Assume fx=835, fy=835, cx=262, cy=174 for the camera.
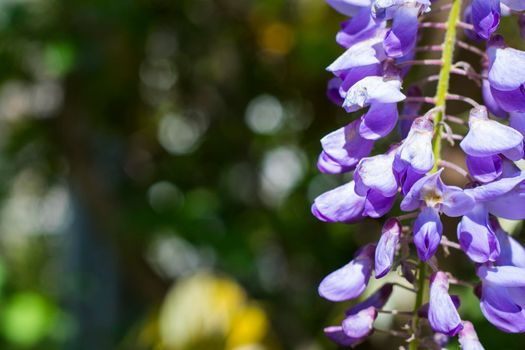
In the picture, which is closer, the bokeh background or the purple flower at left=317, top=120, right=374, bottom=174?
the purple flower at left=317, top=120, right=374, bottom=174

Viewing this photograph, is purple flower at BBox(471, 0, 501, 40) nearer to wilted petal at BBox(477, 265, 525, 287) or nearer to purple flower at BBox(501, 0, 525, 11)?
purple flower at BBox(501, 0, 525, 11)

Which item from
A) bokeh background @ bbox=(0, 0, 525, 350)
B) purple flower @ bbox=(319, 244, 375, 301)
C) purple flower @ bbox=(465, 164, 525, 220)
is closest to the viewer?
purple flower @ bbox=(465, 164, 525, 220)

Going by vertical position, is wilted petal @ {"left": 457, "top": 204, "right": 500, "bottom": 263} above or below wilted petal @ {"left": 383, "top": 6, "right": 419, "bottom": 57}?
below

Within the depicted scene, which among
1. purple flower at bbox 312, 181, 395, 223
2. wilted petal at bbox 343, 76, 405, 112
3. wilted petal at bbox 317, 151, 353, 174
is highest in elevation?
wilted petal at bbox 343, 76, 405, 112

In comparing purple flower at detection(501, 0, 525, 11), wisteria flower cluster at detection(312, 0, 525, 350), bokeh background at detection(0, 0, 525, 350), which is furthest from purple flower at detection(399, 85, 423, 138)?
bokeh background at detection(0, 0, 525, 350)

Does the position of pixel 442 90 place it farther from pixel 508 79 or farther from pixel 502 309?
pixel 502 309

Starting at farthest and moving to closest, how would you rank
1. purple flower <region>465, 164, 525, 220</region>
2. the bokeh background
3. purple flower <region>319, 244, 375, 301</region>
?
the bokeh background → purple flower <region>319, 244, 375, 301</region> → purple flower <region>465, 164, 525, 220</region>
